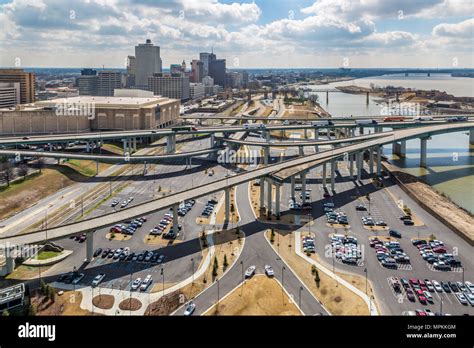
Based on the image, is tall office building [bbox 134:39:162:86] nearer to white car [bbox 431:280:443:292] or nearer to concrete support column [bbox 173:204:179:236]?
concrete support column [bbox 173:204:179:236]

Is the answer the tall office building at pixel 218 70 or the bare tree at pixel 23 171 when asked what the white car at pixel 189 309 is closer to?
the bare tree at pixel 23 171

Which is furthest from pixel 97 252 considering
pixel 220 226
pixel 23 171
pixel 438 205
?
pixel 438 205

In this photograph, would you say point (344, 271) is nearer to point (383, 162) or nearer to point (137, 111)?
point (383, 162)

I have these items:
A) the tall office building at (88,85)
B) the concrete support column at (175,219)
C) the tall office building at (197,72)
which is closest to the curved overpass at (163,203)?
the concrete support column at (175,219)

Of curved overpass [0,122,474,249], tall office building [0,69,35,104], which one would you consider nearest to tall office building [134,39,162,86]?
tall office building [0,69,35,104]

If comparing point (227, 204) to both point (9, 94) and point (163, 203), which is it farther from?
point (9, 94)
